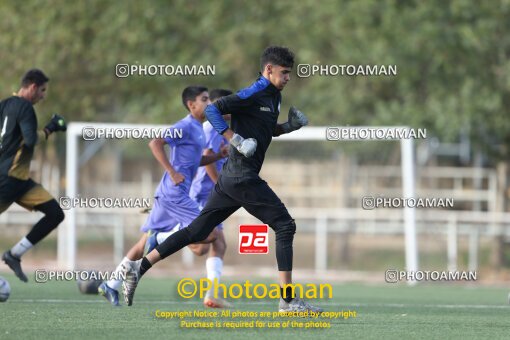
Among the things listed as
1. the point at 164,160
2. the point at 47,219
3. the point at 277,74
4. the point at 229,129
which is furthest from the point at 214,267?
→ the point at 277,74

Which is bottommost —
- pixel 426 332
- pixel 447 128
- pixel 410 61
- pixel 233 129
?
pixel 426 332

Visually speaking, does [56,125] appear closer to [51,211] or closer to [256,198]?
[51,211]

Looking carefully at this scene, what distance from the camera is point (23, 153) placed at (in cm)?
1103

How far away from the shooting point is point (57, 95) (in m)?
24.3

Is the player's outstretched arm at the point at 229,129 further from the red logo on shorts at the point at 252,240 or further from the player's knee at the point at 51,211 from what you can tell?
the player's knee at the point at 51,211

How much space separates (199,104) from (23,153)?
200 cm

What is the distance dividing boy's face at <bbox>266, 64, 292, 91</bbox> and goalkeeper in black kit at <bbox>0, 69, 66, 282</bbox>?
2.95 meters

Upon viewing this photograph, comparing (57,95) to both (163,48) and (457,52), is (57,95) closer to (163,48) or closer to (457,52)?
(163,48)

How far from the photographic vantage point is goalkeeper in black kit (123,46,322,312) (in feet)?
29.0

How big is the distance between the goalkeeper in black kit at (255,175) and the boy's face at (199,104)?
1989 millimetres

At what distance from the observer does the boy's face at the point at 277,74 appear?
898 centimetres

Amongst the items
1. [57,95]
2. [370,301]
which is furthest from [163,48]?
[370,301]

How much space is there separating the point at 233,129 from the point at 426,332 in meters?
2.48

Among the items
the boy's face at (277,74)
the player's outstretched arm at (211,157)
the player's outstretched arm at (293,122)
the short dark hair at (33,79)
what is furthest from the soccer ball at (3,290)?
the boy's face at (277,74)
